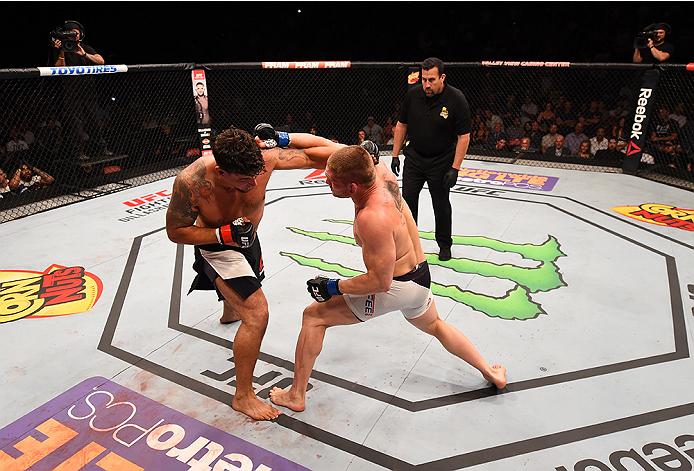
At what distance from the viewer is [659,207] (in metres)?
5.02

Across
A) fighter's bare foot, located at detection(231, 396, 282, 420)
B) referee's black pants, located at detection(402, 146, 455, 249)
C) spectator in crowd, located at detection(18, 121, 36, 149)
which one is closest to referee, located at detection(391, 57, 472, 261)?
referee's black pants, located at detection(402, 146, 455, 249)

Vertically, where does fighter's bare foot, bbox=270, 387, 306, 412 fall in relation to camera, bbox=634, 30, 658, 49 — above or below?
below

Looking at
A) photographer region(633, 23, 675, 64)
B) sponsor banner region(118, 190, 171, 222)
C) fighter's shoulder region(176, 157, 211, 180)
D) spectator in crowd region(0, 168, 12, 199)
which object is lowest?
sponsor banner region(118, 190, 171, 222)

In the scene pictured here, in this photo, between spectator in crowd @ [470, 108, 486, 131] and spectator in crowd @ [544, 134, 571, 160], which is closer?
spectator in crowd @ [544, 134, 571, 160]

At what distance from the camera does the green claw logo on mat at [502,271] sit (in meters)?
3.22

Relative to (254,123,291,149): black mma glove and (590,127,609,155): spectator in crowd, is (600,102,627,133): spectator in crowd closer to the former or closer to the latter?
(590,127,609,155): spectator in crowd

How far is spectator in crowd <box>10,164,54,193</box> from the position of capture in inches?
211

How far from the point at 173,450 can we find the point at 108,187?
4611 millimetres

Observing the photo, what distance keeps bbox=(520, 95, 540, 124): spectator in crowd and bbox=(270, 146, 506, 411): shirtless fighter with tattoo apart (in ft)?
19.8

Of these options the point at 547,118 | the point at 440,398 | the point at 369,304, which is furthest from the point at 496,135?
the point at 369,304

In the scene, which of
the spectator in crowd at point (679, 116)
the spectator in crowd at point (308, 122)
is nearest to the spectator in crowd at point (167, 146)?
the spectator in crowd at point (308, 122)

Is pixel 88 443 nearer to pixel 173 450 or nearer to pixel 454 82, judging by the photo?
pixel 173 450

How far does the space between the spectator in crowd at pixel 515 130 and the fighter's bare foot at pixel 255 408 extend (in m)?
6.39

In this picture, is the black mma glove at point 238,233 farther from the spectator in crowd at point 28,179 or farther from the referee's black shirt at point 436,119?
the spectator in crowd at point 28,179
